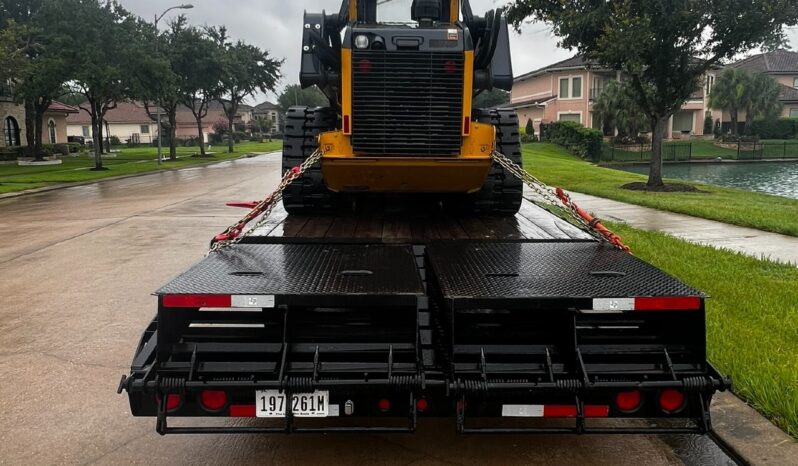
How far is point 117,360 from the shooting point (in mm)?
5051

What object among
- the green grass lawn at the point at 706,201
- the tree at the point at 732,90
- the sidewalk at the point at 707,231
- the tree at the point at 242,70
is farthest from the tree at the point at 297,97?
the sidewalk at the point at 707,231

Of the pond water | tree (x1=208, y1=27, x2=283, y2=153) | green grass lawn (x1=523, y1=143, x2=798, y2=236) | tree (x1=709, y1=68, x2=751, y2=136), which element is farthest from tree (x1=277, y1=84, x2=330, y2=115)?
green grass lawn (x1=523, y1=143, x2=798, y2=236)

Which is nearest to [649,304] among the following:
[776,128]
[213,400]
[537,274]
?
[537,274]

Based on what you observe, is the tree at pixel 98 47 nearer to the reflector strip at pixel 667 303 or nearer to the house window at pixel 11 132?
the house window at pixel 11 132

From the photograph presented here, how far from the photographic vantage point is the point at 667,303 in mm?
3098

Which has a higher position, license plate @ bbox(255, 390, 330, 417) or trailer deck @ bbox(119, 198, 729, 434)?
trailer deck @ bbox(119, 198, 729, 434)

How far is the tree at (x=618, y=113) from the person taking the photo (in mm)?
42031

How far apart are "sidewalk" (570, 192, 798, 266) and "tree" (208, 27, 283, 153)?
Answer: 34.7 meters

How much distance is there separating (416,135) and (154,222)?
893 centimetres

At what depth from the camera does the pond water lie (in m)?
24.1

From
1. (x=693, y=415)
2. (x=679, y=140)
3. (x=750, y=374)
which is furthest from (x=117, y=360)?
(x=679, y=140)

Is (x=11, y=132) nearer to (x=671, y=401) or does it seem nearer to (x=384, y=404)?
(x=384, y=404)

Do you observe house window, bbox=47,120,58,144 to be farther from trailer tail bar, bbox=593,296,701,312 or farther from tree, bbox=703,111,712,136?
trailer tail bar, bbox=593,296,701,312

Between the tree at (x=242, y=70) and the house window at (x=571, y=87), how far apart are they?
23215 millimetres
